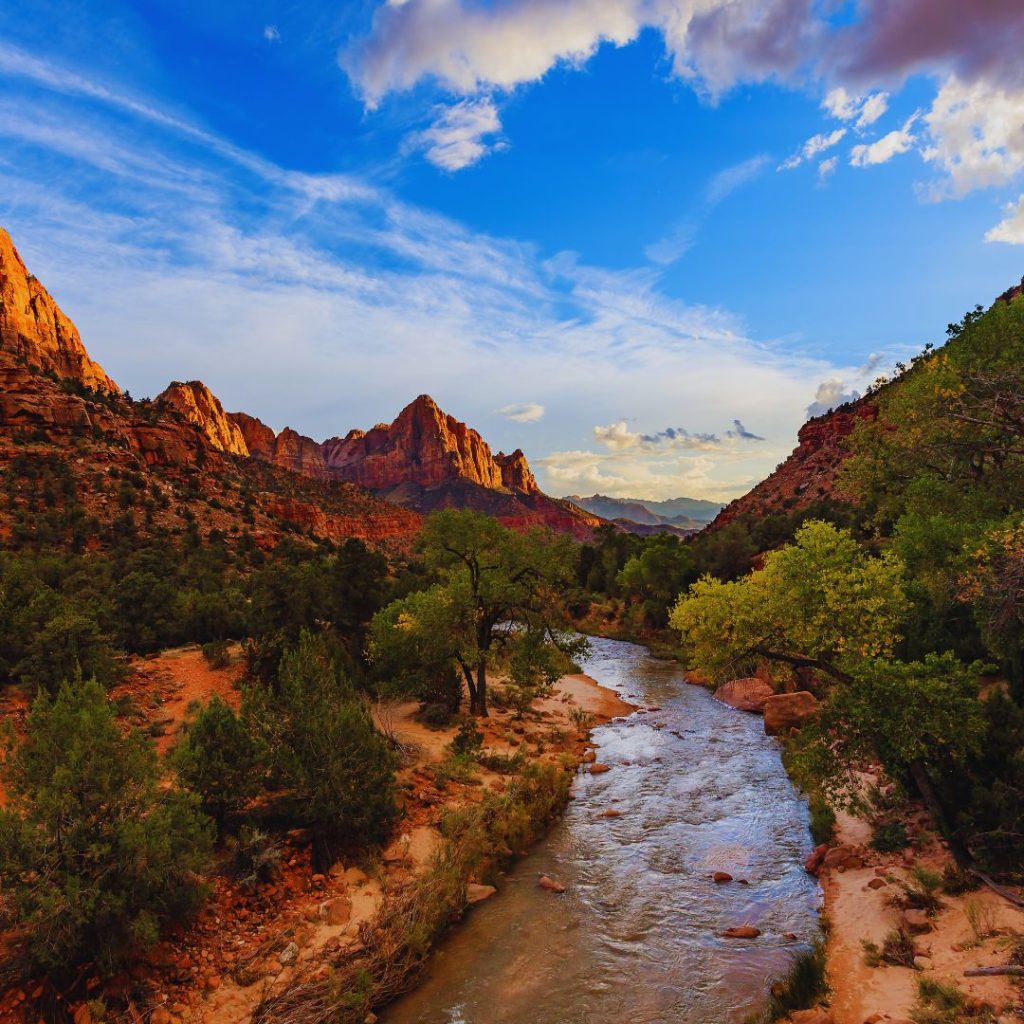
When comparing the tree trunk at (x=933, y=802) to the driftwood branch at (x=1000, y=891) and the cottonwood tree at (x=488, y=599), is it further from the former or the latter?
the cottonwood tree at (x=488, y=599)

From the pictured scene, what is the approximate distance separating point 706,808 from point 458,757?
25.0ft

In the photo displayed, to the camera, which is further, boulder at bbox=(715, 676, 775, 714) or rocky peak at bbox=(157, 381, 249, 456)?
rocky peak at bbox=(157, 381, 249, 456)

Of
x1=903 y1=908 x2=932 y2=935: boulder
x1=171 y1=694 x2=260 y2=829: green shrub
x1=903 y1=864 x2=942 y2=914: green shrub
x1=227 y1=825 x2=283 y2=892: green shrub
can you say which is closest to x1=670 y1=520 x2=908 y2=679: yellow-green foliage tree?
x1=903 y1=864 x2=942 y2=914: green shrub

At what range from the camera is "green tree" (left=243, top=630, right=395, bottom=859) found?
12586 millimetres

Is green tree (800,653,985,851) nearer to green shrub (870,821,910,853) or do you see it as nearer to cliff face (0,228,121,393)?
green shrub (870,821,910,853)

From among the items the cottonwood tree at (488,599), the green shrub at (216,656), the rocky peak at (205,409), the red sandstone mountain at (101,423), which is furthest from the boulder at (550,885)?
the rocky peak at (205,409)

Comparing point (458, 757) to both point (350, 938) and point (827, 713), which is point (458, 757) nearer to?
point (350, 938)

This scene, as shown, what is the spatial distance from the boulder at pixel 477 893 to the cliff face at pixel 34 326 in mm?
87324

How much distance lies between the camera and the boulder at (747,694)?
27.9 meters

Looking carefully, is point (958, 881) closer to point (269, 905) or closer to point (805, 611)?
point (805, 611)

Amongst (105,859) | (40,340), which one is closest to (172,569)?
(105,859)

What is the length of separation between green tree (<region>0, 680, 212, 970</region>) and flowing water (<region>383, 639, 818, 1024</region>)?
4140 millimetres

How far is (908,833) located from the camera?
42.4ft

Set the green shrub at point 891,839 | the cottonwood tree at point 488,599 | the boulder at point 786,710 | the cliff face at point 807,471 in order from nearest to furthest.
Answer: the green shrub at point 891,839
the cottonwood tree at point 488,599
the boulder at point 786,710
the cliff face at point 807,471
